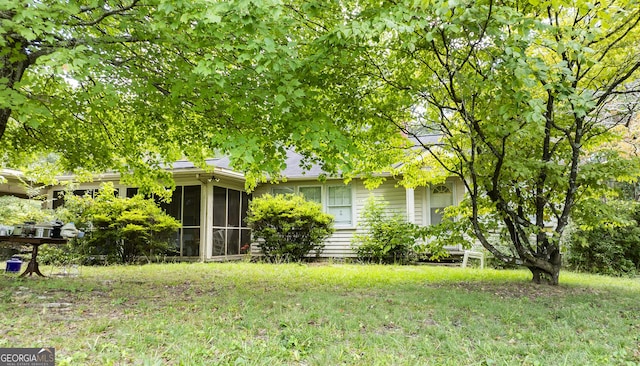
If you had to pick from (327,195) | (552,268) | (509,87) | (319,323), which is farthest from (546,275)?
(327,195)

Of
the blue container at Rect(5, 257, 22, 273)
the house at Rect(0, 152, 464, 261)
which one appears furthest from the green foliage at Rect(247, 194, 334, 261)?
the blue container at Rect(5, 257, 22, 273)

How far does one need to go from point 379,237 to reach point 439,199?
84.5 inches

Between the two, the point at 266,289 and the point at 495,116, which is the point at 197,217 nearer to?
the point at 266,289

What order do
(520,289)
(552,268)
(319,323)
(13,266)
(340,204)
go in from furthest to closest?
1. (340,204)
2. (13,266)
3. (552,268)
4. (520,289)
5. (319,323)

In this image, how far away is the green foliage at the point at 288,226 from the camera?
11.3 metres

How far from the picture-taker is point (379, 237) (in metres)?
11.5

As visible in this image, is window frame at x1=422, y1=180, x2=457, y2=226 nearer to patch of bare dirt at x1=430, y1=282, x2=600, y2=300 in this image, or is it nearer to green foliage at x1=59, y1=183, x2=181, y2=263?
patch of bare dirt at x1=430, y1=282, x2=600, y2=300

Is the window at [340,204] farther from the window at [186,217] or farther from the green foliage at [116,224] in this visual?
the green foliage at [116,224]

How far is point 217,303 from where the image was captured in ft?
16.3

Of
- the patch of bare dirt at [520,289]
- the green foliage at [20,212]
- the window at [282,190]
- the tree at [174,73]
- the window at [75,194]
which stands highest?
the tree at [174,73]

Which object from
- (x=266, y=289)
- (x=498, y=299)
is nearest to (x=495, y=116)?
(x=498, y=299)

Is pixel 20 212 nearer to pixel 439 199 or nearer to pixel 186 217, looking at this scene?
pixel 186 217

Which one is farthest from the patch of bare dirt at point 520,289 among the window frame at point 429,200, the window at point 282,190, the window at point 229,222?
the window at point 282,190

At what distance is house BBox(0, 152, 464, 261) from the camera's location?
11609 millimetres
